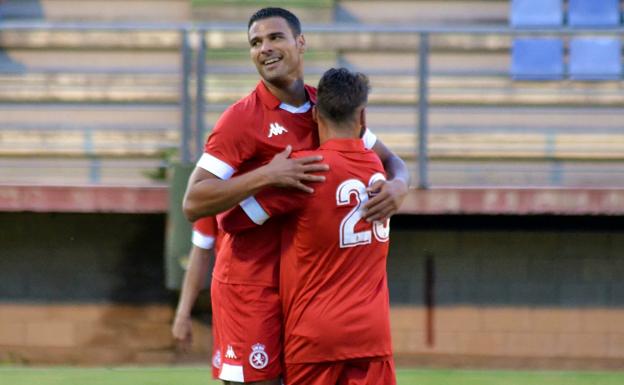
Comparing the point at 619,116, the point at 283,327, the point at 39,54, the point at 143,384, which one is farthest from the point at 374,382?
the point at 39,54

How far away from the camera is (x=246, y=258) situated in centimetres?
486

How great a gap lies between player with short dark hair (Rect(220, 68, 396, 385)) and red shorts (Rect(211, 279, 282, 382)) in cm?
7

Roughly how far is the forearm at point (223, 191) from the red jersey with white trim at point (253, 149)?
0.24ft

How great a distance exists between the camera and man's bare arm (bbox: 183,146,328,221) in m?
4.59

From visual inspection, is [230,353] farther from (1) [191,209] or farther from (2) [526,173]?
(2) [526,173]

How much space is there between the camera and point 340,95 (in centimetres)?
462

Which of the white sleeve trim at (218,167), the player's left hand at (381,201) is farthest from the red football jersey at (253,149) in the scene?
the player's left hand at (381,201)

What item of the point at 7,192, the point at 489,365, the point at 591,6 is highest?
the point at 591,6

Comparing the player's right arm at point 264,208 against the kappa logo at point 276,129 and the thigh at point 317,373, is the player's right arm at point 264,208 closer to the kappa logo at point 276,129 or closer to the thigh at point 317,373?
the kappa logo at point 276,129

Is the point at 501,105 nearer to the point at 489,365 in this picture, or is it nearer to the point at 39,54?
the point at 489,365

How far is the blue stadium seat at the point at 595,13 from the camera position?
37.5 ft

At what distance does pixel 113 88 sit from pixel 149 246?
4.39 feet

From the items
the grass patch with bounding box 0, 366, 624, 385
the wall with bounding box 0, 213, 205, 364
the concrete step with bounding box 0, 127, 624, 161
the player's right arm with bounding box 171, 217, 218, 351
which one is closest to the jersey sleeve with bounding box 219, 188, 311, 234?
the player's right arm with bounding box 171, 217, 218, 351

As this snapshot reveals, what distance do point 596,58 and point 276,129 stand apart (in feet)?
20.1
